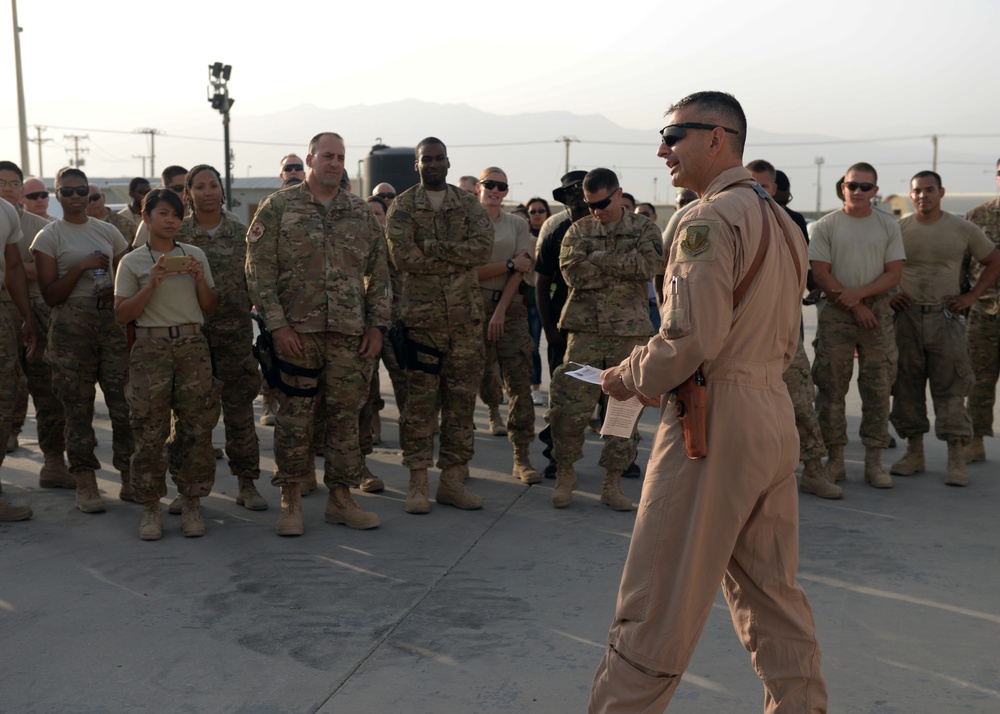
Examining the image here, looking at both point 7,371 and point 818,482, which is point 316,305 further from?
point 818,482

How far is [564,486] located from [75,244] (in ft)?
10.9

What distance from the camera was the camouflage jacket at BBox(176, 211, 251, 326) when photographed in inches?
244

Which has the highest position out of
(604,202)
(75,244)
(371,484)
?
(604,202)

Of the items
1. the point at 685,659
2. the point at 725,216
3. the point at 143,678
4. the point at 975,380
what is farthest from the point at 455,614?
the point at 975,380

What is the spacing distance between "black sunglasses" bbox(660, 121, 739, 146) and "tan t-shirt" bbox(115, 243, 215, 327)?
3.32 metres

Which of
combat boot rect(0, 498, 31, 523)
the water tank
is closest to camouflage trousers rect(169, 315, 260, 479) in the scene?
combat boot rect(0, 498, 31, 523)

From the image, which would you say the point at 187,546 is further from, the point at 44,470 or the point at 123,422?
the point at 44,470

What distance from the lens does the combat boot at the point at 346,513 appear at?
18.8 ft

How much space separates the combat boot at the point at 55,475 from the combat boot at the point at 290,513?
72.6 inches

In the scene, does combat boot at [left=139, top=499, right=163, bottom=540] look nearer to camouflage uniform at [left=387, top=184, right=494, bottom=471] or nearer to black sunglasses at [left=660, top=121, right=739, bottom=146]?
camouflage uniform at [left=387, top=184, right=494, bottom=471]

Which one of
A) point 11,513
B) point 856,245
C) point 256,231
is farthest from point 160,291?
point 856,245

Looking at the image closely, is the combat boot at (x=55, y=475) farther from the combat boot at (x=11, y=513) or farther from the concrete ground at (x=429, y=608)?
the combat boot at (x=11, y=513)

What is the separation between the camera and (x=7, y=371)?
5809 mm

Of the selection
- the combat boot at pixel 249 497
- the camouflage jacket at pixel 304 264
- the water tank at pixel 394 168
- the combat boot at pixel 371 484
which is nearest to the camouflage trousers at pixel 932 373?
the combat boot at pixel 371 484
